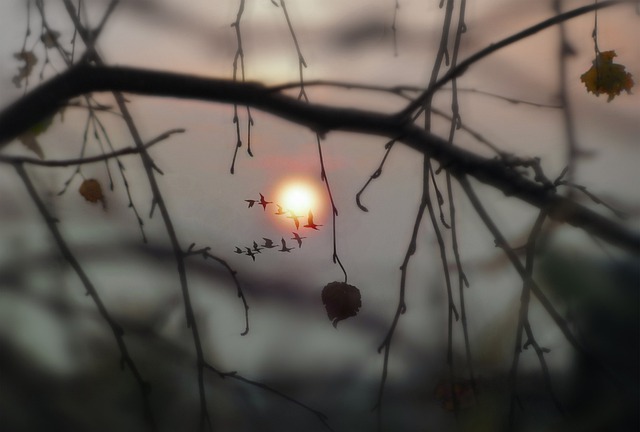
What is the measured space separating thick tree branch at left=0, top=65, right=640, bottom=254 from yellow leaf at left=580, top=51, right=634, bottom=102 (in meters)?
0.16

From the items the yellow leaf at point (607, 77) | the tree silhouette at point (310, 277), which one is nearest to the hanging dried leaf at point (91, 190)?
the tree silhouette at point (310, 277)

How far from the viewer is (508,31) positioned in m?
0.82

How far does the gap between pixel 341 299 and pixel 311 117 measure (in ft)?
0.61

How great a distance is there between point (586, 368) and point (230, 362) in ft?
1.24

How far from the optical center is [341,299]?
77cm

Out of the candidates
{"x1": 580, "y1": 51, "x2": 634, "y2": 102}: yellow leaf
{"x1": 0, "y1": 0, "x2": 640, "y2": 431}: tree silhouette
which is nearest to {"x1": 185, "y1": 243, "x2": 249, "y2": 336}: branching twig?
{"x1": 0, "y1": 0, "x2": 640, "y2": 431}: tree silhouette

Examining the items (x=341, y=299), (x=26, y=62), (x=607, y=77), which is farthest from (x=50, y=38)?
(x=607, y=77)

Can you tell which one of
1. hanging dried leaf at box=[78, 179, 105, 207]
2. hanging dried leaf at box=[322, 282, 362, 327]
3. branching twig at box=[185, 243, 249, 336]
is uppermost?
hanging dried leaf at box=[78, 179, 105, 207]

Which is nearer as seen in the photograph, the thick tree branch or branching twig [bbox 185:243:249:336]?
the thick tree branch

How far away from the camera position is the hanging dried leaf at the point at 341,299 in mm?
770

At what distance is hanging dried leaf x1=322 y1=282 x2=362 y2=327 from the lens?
770mm

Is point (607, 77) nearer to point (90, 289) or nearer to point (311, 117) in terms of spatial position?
point (311, 117)

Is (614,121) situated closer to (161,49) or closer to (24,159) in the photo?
(161,49)

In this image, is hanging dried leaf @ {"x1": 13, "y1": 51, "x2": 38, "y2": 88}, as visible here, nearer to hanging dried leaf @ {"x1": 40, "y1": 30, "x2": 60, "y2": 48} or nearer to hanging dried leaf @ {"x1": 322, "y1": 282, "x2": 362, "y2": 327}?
hanging dried leaf @ {"x1": 40, "y1": 30, "x2": 60, "y2": 48}
